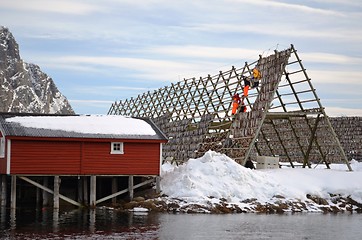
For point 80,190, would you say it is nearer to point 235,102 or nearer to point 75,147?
point 75,147

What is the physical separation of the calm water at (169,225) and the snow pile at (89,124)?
4.87 metres

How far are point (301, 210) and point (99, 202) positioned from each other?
12.0 metres

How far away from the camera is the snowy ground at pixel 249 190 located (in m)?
40.6

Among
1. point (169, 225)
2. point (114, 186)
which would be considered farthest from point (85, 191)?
point (169, 225)

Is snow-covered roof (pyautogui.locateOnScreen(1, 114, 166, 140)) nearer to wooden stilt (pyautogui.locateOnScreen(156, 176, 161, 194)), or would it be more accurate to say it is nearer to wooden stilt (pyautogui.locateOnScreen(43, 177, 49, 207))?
wooden stilt (pyautogui.locateOnScreen(156, 176, 161, 194))

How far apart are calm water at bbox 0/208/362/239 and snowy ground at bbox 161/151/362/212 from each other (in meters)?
1.80

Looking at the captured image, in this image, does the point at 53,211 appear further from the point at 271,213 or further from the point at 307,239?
the point at 307,239

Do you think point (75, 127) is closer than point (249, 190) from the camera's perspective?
Yes

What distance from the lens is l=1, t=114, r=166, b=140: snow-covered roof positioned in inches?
1578

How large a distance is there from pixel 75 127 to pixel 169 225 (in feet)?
35.9

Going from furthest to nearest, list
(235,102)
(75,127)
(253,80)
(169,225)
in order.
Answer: (235,102) → (253,80) → (75,127) → (169,225)

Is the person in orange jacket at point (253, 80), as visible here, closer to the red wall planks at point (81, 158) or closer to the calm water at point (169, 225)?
the red wall planks at point (81, 158)

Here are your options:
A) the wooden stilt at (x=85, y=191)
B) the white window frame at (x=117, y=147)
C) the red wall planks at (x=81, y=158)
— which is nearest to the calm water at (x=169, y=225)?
the wooden stilt at (x=85, y=191)

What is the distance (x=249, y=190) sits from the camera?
42062 millimetres
